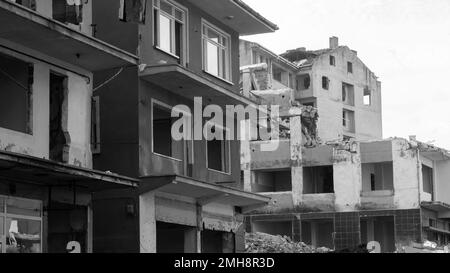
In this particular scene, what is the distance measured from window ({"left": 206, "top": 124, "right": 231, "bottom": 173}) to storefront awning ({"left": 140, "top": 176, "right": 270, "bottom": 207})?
4.26 feet

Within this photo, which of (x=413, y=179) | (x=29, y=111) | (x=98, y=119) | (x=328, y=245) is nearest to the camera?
(x=29, y=111)

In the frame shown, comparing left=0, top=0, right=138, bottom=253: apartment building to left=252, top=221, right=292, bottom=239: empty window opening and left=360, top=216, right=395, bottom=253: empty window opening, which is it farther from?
left=360, top=216, right=395, bottom=253: empty window opening

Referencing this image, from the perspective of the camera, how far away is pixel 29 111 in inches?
804

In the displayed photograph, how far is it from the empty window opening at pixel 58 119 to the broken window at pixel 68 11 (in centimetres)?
144

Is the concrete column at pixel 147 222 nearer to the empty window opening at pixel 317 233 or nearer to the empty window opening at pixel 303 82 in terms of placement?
the empty window opening at pixel 317 233

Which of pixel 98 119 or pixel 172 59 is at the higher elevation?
pixel 172 59

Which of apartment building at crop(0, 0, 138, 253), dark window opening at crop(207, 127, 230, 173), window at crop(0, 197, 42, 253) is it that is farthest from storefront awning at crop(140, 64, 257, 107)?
window at crop(0, 197, 42, 253)

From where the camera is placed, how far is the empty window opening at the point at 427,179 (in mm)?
52156

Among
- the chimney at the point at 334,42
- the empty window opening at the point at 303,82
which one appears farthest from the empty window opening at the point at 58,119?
the chimney at the point at 334,42

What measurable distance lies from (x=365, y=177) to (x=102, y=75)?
2959cm

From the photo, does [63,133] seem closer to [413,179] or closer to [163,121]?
[163,121]

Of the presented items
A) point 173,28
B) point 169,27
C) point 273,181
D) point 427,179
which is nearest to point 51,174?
point 169,27
